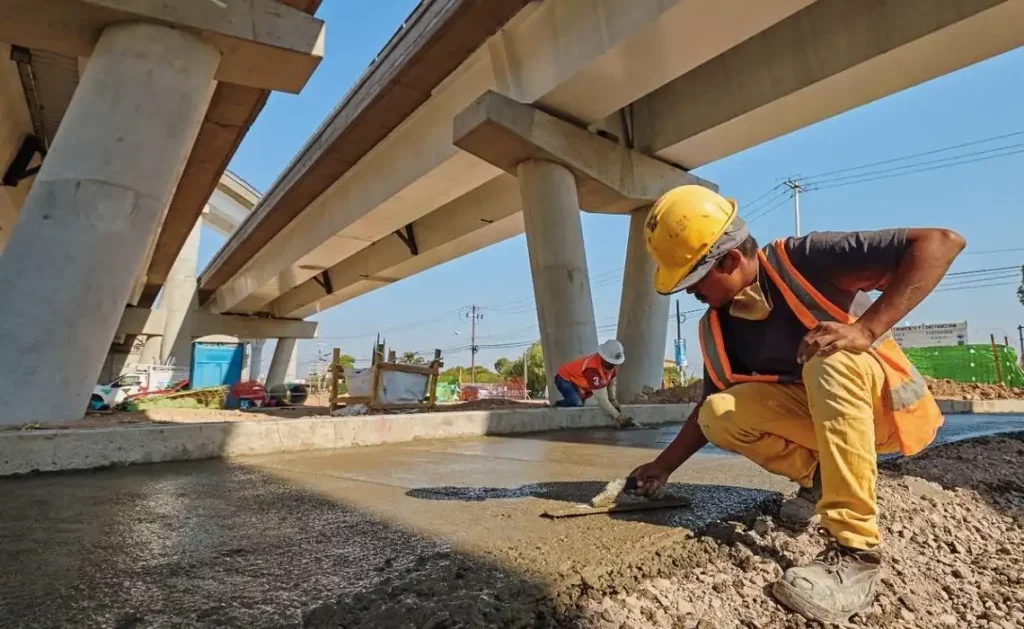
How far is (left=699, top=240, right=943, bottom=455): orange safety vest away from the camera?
1822 millimetres

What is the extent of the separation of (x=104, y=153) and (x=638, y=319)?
945 centimetres

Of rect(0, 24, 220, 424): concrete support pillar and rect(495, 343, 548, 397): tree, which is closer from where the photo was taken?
rect(0, 24, 220, 424): concrete support pillar

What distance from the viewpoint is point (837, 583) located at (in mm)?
1550

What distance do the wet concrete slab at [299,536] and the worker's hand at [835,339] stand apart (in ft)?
2.55

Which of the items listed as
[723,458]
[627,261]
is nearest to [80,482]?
[723,458]

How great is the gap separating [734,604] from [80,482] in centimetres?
348

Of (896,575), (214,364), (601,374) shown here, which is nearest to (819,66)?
(601,374)

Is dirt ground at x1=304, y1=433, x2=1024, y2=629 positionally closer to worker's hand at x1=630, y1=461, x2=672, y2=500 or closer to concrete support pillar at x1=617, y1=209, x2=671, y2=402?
worker's hand at x1=630, y1=461, x2=672, y2=500

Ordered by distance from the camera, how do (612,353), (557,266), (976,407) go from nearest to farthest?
1. (612,353)
2. (557,266)
3. (976,407)

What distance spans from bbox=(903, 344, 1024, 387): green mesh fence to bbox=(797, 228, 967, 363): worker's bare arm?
19.9 m

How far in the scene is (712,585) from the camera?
1631 mm

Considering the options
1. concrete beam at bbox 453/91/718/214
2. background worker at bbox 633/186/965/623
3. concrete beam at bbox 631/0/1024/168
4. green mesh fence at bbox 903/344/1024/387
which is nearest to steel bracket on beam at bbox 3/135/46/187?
concrete beam at bbox 453/91/718/214

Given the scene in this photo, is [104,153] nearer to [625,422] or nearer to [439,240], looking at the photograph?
[625,422]

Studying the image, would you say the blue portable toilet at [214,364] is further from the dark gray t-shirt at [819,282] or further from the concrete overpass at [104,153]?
the dark gray t-shirt at [819,282]
